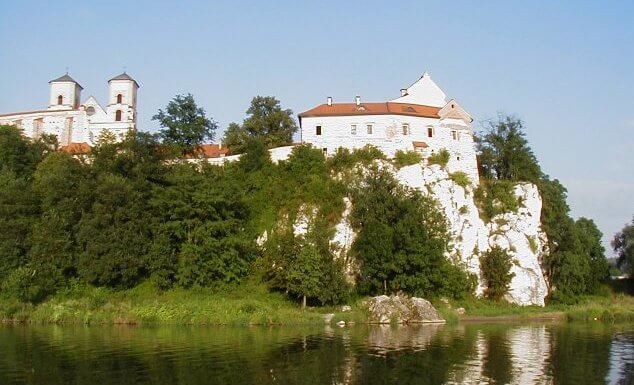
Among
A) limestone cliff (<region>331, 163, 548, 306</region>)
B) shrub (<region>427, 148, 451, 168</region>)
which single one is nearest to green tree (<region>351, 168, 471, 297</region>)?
limestone cliff (<region>331, 163, 548, 306</region>)

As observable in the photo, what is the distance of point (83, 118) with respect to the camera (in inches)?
2857

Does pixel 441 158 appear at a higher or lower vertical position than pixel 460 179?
higher

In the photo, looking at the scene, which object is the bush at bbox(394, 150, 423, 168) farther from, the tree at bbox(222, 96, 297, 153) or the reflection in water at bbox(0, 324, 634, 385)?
the reflection in water at bbox(0, 324, 634, 385)

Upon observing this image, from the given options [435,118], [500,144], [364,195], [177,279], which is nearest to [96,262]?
[177,279]

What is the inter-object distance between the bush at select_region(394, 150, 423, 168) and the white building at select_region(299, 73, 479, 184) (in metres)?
1.52

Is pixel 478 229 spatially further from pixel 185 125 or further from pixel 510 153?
pixel 185 125

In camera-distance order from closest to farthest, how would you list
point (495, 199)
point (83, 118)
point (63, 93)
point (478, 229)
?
point (478, 229) → point (495, 199) → point (83, 118) → point (63, 93)

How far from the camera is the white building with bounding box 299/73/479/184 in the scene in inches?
2260

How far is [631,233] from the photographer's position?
204 feet

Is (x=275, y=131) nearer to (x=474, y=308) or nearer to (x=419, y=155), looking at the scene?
(x=419, y=155)

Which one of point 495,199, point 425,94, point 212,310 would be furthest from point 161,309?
point 425,94

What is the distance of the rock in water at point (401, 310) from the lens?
42156 mm

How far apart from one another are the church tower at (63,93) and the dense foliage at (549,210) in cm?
5062

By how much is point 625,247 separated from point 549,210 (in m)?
12.5
